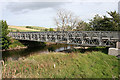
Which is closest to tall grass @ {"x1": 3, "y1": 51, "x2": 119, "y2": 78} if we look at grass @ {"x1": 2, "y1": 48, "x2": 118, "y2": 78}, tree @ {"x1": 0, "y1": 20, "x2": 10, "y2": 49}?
grass @ {"x1": 2, "y1": 48, "x2": 118, "y2": 78}

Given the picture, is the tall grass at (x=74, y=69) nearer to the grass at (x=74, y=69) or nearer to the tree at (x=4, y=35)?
the grass at (x=74, y=69)

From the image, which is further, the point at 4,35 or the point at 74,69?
the point at 4,35

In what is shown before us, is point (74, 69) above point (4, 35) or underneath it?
underneath

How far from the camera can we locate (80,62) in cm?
973

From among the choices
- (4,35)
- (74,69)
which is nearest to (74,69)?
(74,69)

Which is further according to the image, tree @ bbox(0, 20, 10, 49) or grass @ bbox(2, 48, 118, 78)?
tree @ bbox(0, 20, 10, 49)

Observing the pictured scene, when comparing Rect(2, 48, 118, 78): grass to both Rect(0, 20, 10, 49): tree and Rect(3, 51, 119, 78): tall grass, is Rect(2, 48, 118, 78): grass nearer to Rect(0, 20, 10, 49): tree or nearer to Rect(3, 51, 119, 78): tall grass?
Rect(3, 51, 119, 78): tall grass

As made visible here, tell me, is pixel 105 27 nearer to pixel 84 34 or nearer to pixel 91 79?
pixel 84 34

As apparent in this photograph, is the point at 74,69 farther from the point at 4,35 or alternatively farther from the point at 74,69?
the point at 4,35

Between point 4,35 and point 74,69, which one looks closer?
point 74,69

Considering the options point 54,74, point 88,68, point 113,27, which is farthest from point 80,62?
point 113,27

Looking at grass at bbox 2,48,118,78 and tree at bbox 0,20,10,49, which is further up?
tree at bbox 0,20,10,49

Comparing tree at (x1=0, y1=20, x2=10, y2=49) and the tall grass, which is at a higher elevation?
tree at (x1=0, y1=20, x2=10, y2=49)

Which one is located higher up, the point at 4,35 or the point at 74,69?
the point at 4,35
